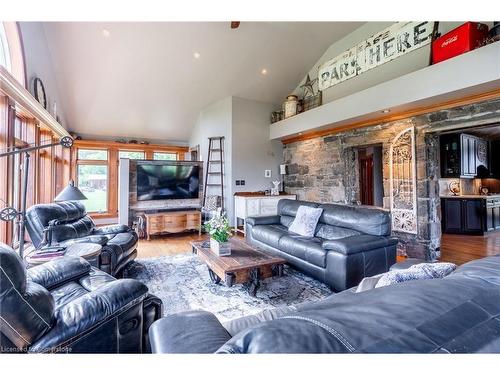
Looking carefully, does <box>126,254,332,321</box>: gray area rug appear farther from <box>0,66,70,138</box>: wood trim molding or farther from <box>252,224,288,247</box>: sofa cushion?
<box>0,66,70,138</box>: wood trim molding

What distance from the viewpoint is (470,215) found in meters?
5.57

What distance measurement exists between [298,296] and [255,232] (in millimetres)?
1595

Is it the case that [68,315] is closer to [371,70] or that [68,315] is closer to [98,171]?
[371,70]

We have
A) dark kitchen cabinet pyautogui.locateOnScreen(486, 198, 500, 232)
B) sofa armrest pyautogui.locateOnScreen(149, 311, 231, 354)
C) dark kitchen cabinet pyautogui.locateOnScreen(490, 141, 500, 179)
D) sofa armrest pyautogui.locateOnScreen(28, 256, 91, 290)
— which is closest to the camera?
sofa armrest pyautogui.locateOnScreen(149, 311, 231, 354)

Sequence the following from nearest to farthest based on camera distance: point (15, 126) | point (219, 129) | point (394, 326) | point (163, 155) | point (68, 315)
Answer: point (394, 326) < point (68, 315) < point (15, 126) < point (219, 129) < point (163, 155)

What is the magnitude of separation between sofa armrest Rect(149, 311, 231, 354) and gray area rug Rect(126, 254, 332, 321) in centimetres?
124

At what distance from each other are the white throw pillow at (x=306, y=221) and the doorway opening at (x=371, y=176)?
6.72 ft

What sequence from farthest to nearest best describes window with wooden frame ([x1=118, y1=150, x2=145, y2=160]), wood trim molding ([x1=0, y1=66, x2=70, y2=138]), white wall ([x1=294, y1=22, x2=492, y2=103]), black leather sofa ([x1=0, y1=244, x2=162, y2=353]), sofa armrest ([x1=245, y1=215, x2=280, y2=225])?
window with wooden frame ([x1=118, y1=150, x2=145, y2=160])
sofa armrest ([x1=245, y1=215, x2=280, y2=225])
white wall ([x1=294, y1=22, x2=492, y2=103])
wood trim molding ([x1=0, y1=66, x2=70, y2=138])
black leather sofa ([x1=0, y1=244, x2=162, y2=353])

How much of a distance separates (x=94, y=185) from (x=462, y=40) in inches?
320

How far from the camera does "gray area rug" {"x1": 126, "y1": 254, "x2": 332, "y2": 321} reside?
237cm

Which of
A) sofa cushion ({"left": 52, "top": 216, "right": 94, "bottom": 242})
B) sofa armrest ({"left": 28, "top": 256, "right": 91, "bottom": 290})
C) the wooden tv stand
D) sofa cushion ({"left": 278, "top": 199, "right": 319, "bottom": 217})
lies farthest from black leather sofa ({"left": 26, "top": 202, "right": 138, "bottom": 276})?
sofa cushion ({"left": 278, "top": 199, "right": 319, "bottom": 217})

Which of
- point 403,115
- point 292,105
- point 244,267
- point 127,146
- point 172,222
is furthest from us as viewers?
point 127,146

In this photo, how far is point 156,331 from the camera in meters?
1.01

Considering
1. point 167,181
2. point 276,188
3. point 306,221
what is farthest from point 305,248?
point 167,181
